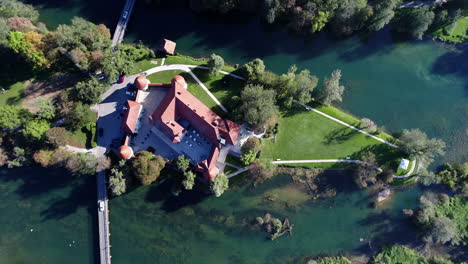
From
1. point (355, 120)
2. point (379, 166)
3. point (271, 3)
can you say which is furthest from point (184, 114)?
point (379, 166)

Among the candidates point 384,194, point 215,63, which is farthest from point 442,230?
point 215,63

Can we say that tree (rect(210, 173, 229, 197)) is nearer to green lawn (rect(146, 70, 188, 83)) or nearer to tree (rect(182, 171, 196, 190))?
tree (rect(182, 171, 196, 190))

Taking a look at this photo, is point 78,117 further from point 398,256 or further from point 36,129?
point 398,256

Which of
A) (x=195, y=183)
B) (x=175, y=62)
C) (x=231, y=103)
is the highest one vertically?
(x=175, y=62)

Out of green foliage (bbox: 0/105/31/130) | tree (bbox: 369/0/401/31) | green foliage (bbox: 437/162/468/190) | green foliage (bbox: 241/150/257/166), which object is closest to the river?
green foliage (bbox: 437/162/468/190)

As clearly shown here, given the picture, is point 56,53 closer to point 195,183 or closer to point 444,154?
point 195,183

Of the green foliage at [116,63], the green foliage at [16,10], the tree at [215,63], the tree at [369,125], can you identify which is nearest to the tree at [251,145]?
the tree at [215,63]
